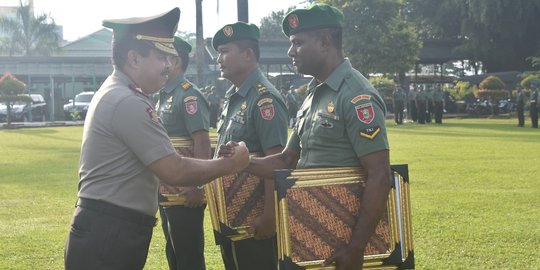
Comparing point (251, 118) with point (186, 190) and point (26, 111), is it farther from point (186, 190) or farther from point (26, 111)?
point (26, 111)

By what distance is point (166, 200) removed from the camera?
18.3 ft

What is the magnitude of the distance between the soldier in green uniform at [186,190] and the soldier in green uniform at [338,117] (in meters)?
1.51

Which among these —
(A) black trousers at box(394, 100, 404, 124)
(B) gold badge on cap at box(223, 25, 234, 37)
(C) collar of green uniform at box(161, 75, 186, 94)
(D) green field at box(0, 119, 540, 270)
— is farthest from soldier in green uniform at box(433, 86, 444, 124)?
(B) gold badge on cap at box(223, 25, 234, 37)

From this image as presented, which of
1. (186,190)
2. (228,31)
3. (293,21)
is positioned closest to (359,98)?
(293,21)

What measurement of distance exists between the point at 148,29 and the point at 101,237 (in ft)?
3.27

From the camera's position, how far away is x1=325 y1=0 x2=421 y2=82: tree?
4425cm

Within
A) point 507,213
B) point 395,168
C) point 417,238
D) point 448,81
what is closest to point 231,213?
point 395,168

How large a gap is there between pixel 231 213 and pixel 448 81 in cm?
5214

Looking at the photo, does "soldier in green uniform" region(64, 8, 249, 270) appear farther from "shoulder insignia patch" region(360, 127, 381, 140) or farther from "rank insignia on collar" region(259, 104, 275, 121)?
"rank insignia on collar" region(259, 104, 275, 121)

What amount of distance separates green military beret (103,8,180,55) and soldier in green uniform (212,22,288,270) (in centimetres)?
121

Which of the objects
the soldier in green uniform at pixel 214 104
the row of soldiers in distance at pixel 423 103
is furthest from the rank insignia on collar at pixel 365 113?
the row of soldiers in distance at pixel 423 103

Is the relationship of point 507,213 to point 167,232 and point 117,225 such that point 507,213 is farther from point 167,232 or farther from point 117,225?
point 117,225

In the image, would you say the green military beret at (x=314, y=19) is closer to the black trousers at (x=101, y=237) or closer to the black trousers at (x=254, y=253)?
the black trousers at (x=101, y=237)

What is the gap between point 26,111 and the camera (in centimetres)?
4416
